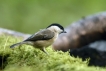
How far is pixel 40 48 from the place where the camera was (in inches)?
109

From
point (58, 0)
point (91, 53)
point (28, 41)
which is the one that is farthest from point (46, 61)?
point (58, 0)

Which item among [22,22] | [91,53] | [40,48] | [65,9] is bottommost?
[40,48]

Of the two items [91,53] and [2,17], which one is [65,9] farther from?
[91,53]

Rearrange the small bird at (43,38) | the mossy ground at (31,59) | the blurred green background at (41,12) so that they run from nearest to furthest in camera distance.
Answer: the mossy ground at (31,59), the small bird at (43,38), the blurred green background at (41,12)

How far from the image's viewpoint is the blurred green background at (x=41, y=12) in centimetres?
1208

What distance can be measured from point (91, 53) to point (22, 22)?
7.64 m

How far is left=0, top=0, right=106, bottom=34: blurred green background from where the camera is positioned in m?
12.1

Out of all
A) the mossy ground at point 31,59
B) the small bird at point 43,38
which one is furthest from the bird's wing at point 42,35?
the mossy ground at point 31,59

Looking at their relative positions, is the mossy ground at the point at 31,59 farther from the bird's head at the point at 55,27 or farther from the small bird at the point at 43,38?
the bird's head at the point at 55,27

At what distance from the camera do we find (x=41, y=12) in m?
12.8

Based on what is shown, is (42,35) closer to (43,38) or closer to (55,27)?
(43,38)

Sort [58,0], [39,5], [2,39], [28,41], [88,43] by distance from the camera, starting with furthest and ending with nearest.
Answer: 1. [58,0]
2. [39,5]
3. [88,43]
4. [2,39]
5. [28,41]

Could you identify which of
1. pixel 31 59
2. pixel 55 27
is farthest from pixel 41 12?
pixel 31 59

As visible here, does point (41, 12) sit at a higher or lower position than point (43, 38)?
higher
